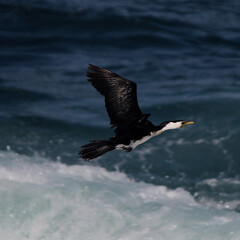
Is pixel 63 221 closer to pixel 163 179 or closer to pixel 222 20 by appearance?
pixel 163 179

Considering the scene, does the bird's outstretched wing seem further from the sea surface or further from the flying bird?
the sea surface

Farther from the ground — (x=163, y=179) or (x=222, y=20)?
(x=222, y=20)

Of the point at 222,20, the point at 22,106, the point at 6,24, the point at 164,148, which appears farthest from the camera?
the point at 222,20

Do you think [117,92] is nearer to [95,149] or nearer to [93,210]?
[95,149]

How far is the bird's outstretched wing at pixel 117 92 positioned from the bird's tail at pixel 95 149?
0.42m

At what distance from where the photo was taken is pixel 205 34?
1778 cm

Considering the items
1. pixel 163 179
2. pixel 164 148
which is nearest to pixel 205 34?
pixel 164 148

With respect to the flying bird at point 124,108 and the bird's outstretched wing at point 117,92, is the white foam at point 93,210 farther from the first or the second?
the bird's outstretched wing at point 117,92

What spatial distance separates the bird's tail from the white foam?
6.67ft

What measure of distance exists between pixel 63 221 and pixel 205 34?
440 inches

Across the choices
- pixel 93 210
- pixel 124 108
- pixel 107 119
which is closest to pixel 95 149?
pixel 124 108

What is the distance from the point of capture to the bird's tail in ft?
19.7

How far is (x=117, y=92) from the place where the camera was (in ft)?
21.4

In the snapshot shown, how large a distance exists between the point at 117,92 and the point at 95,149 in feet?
2.59
